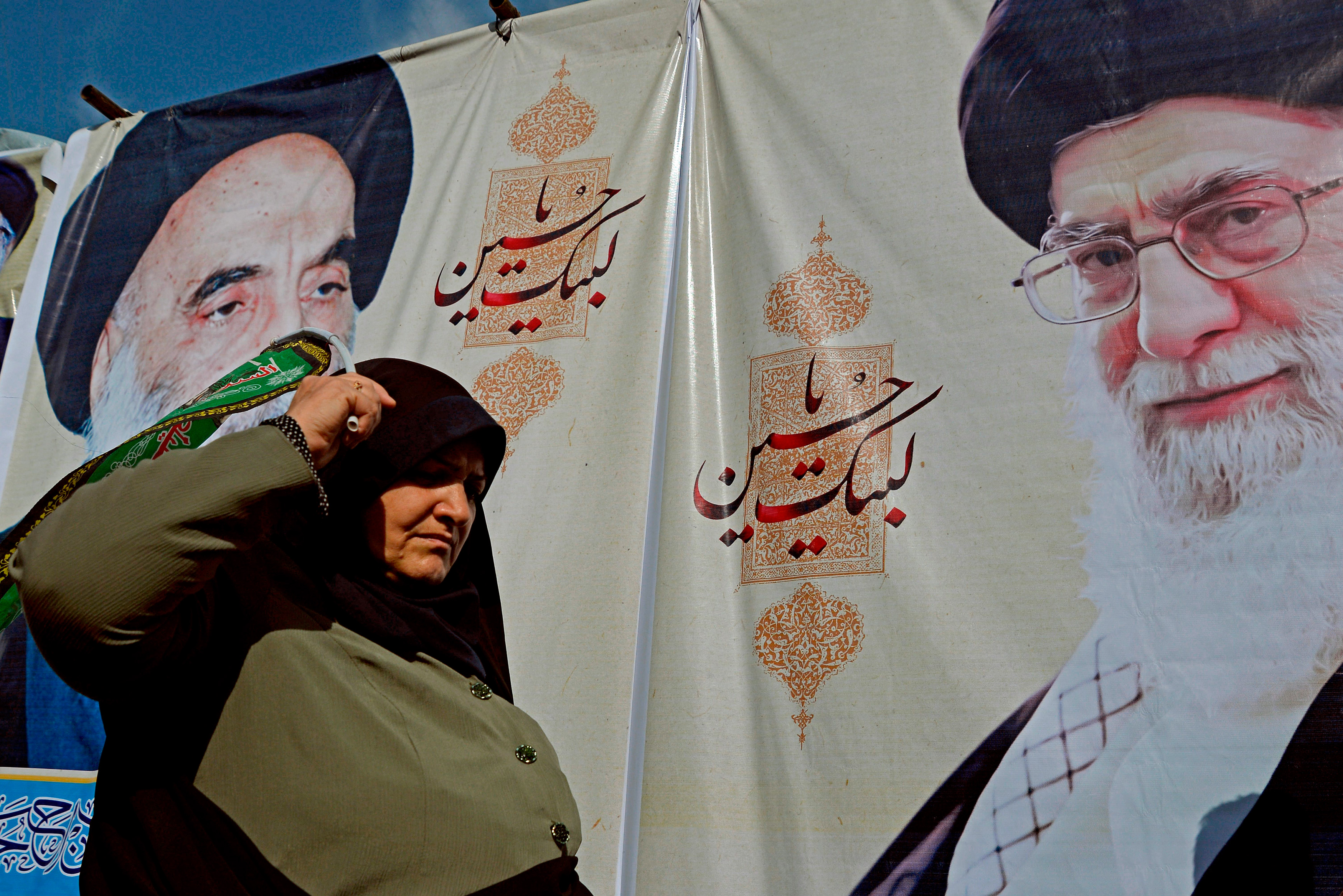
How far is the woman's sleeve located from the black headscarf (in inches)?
7.4

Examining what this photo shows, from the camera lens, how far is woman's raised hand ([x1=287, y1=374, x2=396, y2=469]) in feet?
2.40

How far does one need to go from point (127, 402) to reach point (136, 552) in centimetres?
163

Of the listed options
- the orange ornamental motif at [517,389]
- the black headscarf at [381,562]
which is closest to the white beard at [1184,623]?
the black headscarf at [381,562]

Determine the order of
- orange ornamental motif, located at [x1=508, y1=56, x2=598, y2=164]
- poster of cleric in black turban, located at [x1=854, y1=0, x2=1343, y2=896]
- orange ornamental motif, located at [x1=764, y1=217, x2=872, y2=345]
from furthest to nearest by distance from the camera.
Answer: orange ornamental motif, located at [x1=508, y1=56, x2=598, y2=164]
orange ornamental motif, located at [x1=764, y1=217, x2=872, y2=345]
poster of cleric in black turban, located at [x1=854, y1=0, x2=1343, y2=896]

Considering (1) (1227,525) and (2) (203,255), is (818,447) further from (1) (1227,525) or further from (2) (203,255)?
(2) (203,255)

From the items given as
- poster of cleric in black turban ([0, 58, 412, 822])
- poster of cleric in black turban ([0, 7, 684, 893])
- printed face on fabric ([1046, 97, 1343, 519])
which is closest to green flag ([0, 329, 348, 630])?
poster of cleric in black turban ([0, 7, 684, 893])

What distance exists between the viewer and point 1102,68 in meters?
1.55

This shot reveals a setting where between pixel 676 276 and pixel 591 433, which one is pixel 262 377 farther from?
pixel 676 276

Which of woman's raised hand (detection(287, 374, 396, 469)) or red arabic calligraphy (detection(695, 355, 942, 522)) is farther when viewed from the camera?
red arabic calligraphy (detection(695, 355, 942, 522))

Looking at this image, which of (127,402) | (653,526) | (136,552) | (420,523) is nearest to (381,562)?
(420,523)

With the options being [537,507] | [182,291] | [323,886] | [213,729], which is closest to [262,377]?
[213,729]

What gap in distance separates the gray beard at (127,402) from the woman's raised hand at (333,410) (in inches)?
50.5

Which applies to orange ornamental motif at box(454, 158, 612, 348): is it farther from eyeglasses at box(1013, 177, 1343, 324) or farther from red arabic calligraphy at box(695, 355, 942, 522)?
eyeglasses at box(1013, 177, 1343, 324)

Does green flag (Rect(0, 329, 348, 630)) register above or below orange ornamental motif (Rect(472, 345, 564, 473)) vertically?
below
